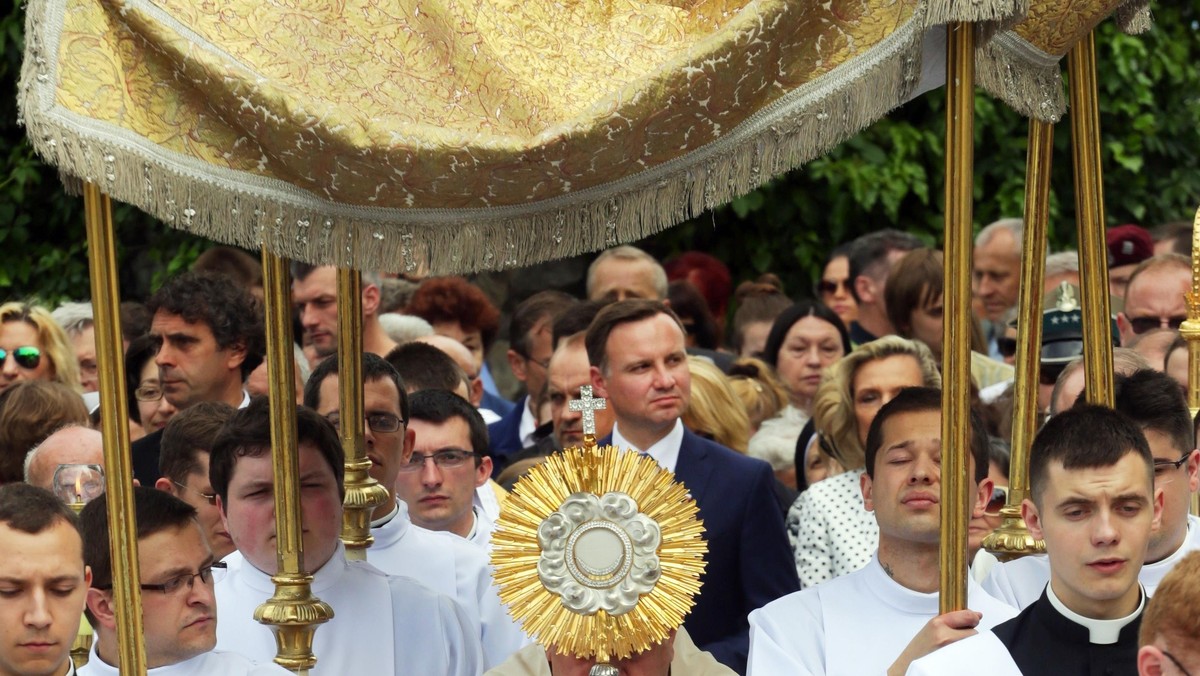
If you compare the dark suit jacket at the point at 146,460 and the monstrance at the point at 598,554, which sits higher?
the dark suit jacket at the point at 146,460

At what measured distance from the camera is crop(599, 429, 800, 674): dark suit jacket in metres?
5.91

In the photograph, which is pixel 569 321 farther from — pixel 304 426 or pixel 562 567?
pixel 562 567

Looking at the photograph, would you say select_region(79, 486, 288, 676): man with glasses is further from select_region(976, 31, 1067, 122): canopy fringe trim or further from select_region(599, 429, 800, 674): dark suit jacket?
select_region(976, 31, 1067, 122): canopy fringe trim

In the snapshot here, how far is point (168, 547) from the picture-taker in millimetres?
5098

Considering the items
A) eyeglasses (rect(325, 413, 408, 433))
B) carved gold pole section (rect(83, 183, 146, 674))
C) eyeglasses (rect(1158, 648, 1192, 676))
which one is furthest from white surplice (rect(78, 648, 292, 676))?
eyeglasses (rect(1158, 648, 1192, 676))

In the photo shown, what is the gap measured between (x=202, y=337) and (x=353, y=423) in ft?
3.24

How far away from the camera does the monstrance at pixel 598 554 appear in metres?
4.49

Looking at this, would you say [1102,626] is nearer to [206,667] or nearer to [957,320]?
[957,320]

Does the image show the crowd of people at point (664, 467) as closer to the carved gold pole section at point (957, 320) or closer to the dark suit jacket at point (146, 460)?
the dark suit jacket at point (146, 460)

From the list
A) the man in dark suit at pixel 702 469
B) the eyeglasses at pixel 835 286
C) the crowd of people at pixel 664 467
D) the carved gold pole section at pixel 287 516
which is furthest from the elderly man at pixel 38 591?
the eyeglasses at pixel 835 286

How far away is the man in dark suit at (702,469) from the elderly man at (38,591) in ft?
5.71

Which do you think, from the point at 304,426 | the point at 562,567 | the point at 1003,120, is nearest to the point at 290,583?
the point at 304,426

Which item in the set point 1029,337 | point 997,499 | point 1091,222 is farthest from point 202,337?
point 1091,222

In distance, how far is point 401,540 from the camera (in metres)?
6.35
